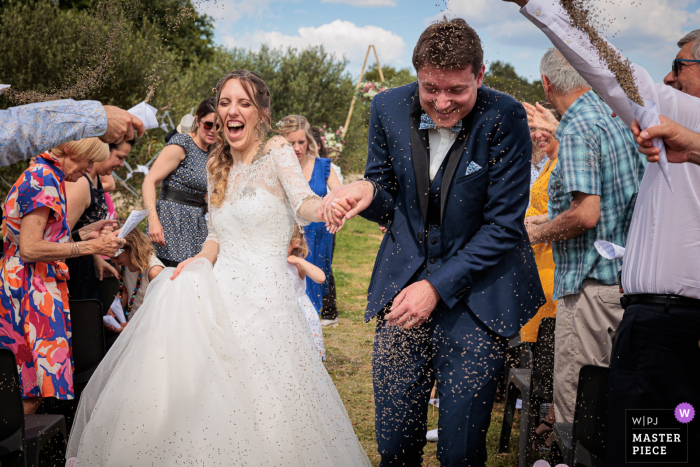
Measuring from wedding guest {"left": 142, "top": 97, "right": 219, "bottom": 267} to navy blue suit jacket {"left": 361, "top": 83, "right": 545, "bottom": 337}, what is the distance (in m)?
3.21

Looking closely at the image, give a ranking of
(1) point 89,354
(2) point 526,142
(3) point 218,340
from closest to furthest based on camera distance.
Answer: (2) point 526,142 < (3) point 218,340 < (1) point 89,354

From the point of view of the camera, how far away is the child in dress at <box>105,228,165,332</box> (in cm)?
495

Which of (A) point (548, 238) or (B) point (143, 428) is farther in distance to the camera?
(A) point (548, 238)

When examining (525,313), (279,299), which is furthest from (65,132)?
(525,313)

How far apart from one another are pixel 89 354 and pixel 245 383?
1587 mm

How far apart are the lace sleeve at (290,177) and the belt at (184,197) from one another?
2.34 metres

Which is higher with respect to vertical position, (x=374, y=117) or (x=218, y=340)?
(x=374, y=117)

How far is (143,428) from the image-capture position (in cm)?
278

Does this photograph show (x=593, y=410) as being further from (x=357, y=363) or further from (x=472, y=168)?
(x=357, y=363)

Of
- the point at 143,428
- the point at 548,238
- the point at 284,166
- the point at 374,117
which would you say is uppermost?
the point at 374,117

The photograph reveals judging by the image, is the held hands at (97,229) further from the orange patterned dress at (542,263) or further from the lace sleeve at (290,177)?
the orange patterned dress at (542,263)

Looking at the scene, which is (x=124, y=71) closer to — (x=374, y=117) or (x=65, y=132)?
(x=65, y=132)

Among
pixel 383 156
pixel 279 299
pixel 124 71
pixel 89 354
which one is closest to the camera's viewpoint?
pixel 383 156

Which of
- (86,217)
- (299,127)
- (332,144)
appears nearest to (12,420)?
(86,217)
